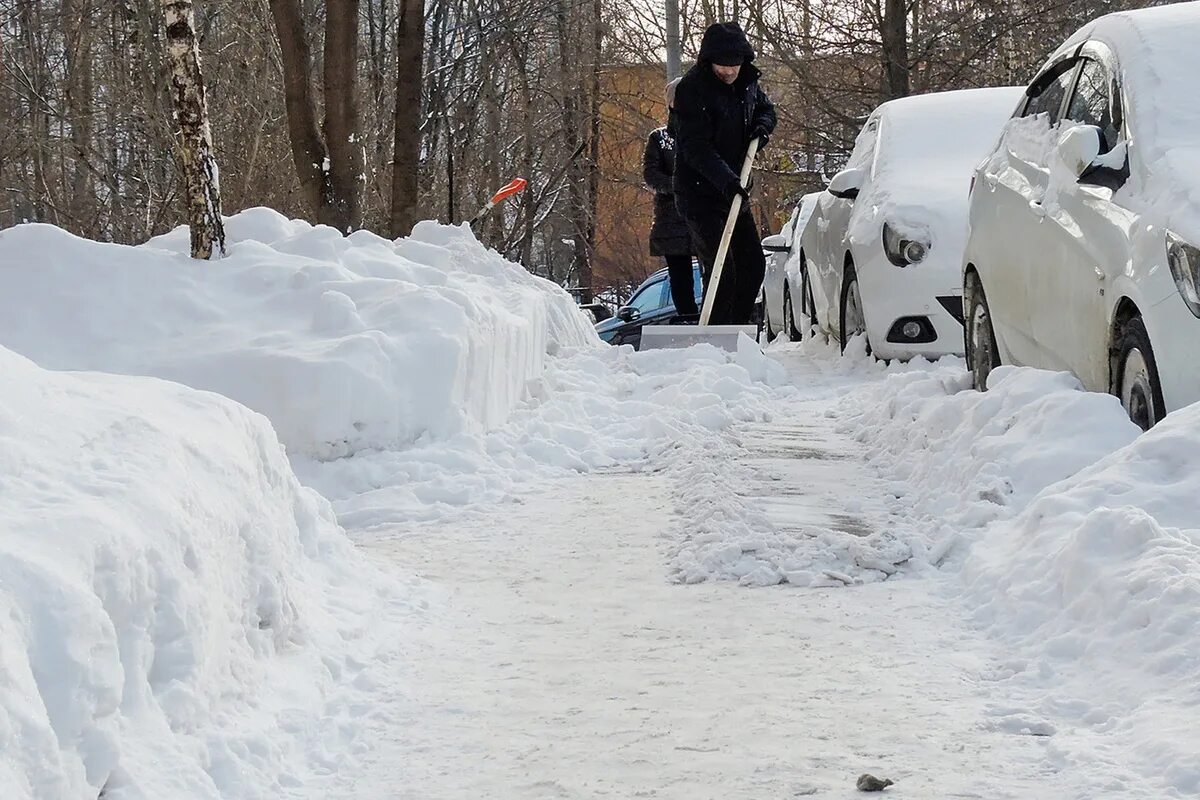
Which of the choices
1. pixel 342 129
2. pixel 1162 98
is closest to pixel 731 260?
pixel 342 129

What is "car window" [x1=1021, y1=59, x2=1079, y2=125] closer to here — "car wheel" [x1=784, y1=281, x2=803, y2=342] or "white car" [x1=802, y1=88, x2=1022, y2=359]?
"white car" [x1=802, y1=88, x2=1022, y2=359]

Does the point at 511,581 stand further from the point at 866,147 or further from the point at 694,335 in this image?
the point at 866,147

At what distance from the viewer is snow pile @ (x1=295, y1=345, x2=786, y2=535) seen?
6.64 metres

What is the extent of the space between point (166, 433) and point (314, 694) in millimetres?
687

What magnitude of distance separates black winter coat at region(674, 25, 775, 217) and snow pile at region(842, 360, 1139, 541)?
14.6 feet

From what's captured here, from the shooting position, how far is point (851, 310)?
1112 centimetres

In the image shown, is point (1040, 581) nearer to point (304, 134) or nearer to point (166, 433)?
point (166, 433)

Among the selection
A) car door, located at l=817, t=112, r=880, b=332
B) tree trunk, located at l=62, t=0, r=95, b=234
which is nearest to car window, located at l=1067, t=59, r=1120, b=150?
car door, located at l=817, t=112, r=880, b=332

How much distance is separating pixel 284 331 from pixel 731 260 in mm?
5176

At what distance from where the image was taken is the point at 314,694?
381 cm

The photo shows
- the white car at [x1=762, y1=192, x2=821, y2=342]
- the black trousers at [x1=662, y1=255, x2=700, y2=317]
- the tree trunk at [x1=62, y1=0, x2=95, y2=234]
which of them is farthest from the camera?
the tree trunk at [x1=62, y1=0, x2=95, y2=234]

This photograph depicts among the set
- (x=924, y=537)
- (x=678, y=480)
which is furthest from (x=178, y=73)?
(x=924, y=537)

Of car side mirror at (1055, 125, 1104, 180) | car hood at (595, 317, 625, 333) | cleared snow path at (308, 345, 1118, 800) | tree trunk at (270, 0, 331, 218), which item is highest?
tree trunk at (270, 0, 331, 218)

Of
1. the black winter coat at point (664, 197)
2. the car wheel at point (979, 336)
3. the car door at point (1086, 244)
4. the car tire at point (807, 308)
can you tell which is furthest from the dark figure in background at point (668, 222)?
the car door at point (1086, 244)
